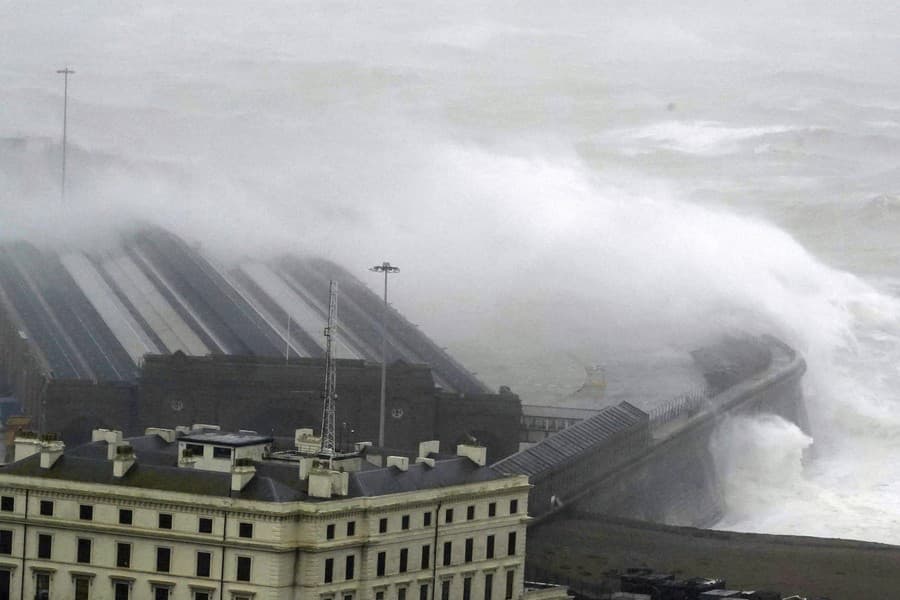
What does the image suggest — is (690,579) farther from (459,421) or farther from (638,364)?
(638,364)

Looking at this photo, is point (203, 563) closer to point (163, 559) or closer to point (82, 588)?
point (163, 559)

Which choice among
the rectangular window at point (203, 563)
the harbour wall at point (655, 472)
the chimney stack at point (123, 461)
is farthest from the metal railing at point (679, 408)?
the rectangular window at point (203, 563)

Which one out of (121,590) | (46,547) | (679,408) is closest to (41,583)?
(46,547)

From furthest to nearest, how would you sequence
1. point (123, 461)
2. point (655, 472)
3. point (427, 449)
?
point (655, 472)
point (427, 449)
point (123, 461)

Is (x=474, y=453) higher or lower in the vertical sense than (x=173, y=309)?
lower

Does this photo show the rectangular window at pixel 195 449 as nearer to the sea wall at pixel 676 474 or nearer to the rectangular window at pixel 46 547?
the rectangular window at pixel 46 547

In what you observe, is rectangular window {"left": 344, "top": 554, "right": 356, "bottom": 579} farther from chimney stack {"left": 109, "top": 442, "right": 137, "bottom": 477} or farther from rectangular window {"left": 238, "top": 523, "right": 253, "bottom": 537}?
chimney stack {"left": 109, "top": 442, "right": 137, "bottom": 477}
